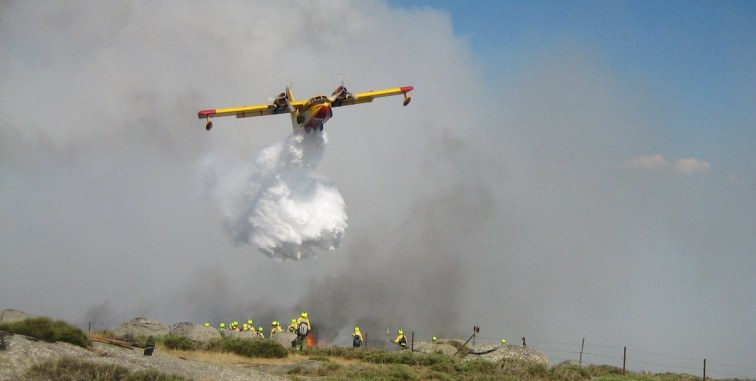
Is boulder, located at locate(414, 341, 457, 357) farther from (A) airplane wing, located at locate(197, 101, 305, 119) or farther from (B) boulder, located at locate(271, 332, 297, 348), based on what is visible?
(A) airplane wing, located at locate(197, 101, 305, 119)

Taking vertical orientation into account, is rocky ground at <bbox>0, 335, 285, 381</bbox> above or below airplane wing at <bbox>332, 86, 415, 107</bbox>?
below

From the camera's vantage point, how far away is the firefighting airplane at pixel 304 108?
4759 cm

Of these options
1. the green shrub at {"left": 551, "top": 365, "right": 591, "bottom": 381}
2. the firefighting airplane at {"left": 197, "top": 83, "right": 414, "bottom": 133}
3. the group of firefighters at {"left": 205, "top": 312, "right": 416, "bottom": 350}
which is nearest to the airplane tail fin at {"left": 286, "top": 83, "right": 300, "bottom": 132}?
the firefighting airplane at {"left": 197, "top": 83, "right": 414, "bottom": 133}

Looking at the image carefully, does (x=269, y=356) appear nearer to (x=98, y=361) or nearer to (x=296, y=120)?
(x=98, y=361)

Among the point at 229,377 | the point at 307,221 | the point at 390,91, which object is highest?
the point at 390,91

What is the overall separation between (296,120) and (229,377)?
95.8 feet

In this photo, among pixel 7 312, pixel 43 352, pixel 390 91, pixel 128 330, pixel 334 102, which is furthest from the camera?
pixel 390 91

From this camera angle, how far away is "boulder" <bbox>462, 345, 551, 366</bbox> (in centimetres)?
3500

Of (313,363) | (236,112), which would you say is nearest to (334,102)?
(236,112)

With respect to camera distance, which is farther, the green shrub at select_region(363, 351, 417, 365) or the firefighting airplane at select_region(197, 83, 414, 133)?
the firefighting airplane at select_region(197, 83, 414, 133)

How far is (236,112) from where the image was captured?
49344 mm

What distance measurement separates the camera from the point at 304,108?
4869 cm

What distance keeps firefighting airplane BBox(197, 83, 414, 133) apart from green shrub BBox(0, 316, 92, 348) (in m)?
23.2

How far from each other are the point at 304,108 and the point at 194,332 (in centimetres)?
1585
